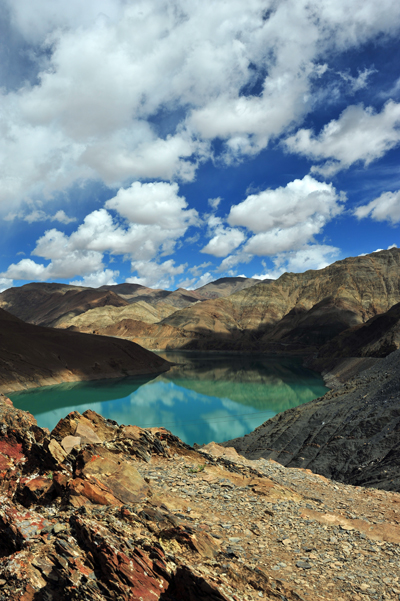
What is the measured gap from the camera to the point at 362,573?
244 inches

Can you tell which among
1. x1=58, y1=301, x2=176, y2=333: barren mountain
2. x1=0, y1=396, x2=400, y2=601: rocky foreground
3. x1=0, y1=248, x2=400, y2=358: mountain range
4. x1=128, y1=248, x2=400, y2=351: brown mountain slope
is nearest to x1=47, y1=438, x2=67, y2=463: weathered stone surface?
x1=0, y1=396, x2=400, y2=601: rocky foreground

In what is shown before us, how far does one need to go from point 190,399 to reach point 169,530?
162ft

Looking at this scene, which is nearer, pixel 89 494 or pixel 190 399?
pixel 89 494

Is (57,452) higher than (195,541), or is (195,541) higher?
(57,452)

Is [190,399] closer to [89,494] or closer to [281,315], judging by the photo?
[89,494]

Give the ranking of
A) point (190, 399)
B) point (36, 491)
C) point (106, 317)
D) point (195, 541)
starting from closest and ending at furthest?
point (195, 541) < point (36, 491) < point (190, 399) < point (106, 317)

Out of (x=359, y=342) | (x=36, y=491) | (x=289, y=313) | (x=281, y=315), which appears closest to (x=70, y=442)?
(x=36, y=491)

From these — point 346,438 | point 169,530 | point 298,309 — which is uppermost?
point 298,309

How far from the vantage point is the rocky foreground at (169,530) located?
5.05m

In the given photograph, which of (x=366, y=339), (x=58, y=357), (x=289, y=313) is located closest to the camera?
(x=58, y=357)

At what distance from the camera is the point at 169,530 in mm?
6004

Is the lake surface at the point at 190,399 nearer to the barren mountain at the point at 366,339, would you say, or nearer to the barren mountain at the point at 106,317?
the barren mountain at the point at 366,339

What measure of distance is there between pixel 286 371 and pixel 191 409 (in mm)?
41596

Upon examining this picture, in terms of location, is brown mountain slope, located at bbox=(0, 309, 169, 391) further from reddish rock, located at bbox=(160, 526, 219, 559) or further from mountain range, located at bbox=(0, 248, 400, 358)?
mountain range, located at bbox=(0, 248, 400, 358)
